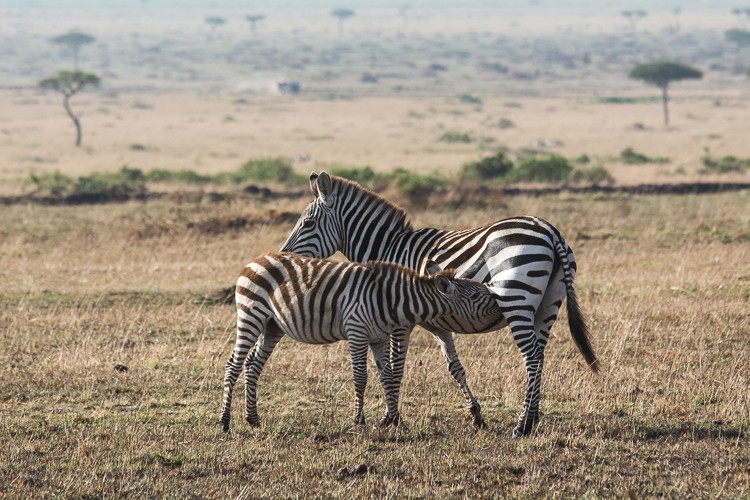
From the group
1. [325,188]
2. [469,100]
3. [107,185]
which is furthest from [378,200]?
[469,100]

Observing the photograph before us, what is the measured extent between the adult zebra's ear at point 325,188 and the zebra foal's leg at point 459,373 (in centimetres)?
174

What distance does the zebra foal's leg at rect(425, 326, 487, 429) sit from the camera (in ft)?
30.0

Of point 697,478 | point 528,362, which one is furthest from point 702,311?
point 697,478

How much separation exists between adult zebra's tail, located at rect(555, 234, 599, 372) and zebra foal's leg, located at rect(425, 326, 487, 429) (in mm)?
1011

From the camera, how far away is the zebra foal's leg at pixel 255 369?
9227 mm

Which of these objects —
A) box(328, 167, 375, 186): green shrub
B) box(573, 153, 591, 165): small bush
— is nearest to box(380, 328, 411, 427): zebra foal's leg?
box(328, 167, 375, 186): green shrub

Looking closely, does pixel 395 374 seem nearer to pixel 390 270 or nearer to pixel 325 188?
pixel 390 270

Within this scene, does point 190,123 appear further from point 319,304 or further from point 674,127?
point 319,304

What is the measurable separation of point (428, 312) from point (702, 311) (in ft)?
19.5

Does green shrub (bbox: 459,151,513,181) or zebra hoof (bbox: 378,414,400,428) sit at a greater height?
zebra hoof (bbox: 378,414,400,428)

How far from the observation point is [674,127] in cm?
5856

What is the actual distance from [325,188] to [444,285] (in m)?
2.09

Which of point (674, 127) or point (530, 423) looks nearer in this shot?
point (530, 423)

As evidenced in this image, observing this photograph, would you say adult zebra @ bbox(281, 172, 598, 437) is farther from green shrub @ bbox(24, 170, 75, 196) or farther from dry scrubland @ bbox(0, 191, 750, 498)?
green shrub @ bbox(24, 170, 75, 196)
